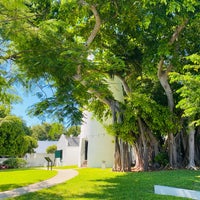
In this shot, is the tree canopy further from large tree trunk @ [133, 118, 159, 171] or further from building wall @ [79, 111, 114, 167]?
building wall @ [79, 111, 114, 167]

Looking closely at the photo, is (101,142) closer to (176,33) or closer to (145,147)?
(145,147)

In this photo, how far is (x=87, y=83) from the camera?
1068 centimetres

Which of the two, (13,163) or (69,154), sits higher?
(69,154)

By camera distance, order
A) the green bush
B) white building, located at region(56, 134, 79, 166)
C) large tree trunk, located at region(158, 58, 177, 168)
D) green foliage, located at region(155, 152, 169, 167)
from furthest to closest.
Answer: white building, located at region(56, 134, 79, 166)
the green bush
green foliage, located at region(155, 152, 169, 167)
large tree trunk, located at region(158, 58, 177, 168)

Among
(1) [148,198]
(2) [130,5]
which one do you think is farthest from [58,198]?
(2) [130,5]

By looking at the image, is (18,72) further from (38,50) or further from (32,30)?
(32,30)

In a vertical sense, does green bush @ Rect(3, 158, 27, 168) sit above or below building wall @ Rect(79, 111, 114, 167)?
below

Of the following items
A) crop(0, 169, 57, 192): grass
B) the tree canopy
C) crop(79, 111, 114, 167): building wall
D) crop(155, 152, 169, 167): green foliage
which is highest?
the tree canopy

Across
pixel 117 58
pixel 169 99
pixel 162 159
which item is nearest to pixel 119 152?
pixel 162 159

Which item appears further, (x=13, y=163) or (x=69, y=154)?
(x=69, y=154)

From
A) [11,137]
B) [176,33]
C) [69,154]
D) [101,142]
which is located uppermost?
[176,33]

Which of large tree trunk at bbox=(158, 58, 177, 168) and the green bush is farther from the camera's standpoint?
the green bush

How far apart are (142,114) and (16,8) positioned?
33.2 feet

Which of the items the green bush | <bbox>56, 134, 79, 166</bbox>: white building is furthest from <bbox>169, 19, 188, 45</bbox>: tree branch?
<bbox>56, 134, 79, 166</bbox>: white building
